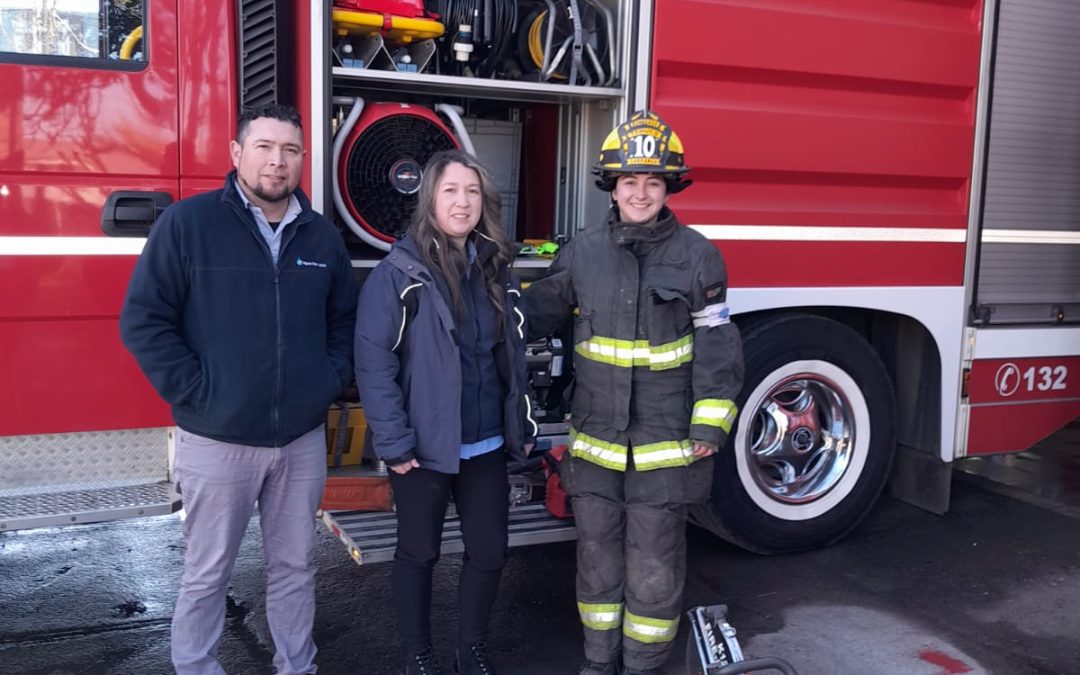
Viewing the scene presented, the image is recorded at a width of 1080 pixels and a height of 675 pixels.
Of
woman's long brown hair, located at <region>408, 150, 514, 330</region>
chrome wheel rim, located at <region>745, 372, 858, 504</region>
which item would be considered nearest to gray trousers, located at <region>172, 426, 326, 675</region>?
woman's long brown hair, located at <region>408, 150, 514, 330</region>

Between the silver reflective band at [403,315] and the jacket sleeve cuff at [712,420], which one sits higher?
the silver reflective band at [403,315]

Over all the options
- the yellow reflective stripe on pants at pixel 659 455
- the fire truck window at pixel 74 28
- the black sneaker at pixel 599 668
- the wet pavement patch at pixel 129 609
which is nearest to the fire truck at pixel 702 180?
the fire truck window at pixel 74 28

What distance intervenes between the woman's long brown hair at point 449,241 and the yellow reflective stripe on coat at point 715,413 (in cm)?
65

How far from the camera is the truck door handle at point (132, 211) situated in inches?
120

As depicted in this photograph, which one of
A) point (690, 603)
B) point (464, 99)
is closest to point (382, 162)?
point (464, 99)

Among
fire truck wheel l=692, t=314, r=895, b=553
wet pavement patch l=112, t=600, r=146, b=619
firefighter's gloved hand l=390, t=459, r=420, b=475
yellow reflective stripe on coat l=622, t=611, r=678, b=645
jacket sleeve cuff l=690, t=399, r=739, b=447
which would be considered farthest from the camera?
fire truck wheel l=692, t=314, r=895, b=553

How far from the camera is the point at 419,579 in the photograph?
303 cm

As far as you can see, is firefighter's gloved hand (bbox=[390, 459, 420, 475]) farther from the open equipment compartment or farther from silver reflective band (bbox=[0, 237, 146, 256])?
silver reflective band (bbox=[0, 237, 146, 256])

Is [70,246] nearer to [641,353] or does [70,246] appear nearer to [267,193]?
[267,193]

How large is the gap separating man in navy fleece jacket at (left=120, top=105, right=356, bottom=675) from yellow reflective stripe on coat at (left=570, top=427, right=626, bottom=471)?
2.49 ft

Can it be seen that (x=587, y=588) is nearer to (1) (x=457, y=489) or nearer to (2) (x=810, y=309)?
(1) (x=457, y=489)

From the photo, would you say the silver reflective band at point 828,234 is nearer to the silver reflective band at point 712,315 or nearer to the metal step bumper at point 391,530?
the silver reflective band at point 712,315

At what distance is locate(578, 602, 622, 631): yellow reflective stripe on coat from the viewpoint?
3236 mm

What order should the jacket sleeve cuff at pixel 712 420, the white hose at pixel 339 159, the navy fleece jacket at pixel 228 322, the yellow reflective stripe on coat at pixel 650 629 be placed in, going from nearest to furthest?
the navy fleece jacket at pixel 228 322 < the jacket sleeve cuff at pixel 712 420 < the yellow reflective stripe on coat at pixel 650 629 < the white hose at pixel 339 159
